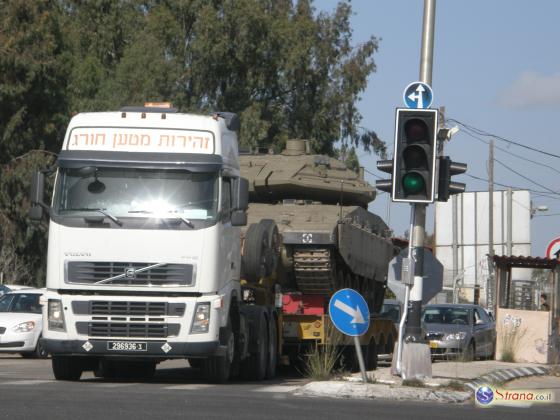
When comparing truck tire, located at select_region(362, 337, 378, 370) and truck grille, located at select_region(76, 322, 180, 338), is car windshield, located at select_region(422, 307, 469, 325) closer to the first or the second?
truck tire, located at select_region(362, 337, 378, 370)

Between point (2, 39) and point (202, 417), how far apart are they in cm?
3459

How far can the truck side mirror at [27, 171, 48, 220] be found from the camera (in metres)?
16.4

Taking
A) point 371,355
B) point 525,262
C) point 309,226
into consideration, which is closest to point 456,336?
point 525,262

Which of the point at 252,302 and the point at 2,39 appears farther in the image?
the point at 2,39

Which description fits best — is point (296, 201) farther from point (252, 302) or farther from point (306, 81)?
point (306, 81)

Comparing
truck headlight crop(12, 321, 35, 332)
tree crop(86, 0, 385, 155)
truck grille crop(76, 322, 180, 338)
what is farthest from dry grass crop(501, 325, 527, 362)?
tree crop(86, 0, 385, 155)

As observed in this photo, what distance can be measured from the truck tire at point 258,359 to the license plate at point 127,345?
279 centimetres

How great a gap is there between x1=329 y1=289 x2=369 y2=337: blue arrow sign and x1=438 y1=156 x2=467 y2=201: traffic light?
1.74 metres

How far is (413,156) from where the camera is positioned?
1609cm

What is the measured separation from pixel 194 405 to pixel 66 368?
15.8 feet

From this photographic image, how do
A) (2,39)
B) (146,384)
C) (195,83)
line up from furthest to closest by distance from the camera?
(195,83)
(2,39)
(146,384)

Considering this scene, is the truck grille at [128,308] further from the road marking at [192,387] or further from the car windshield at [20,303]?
the car windshield at [20,303]

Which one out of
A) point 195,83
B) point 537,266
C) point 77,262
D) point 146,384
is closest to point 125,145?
point 77,262

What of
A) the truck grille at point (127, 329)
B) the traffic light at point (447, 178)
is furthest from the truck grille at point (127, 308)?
the traffic light at point (447, 178)
